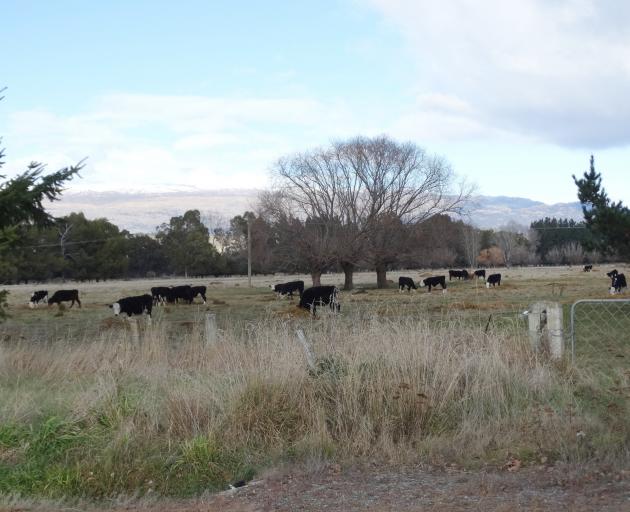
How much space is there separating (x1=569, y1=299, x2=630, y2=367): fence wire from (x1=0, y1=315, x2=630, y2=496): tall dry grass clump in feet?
4.97

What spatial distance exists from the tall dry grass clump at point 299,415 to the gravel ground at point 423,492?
380 millimetres

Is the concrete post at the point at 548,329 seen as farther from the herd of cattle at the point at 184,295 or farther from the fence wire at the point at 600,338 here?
the herd of cattle at the point at 184,295

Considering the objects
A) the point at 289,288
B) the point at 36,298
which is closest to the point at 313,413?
the point at 36,298

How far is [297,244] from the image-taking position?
55.3 metres

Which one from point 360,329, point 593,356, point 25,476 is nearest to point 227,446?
point 25,476

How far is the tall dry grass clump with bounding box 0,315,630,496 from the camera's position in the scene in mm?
6398

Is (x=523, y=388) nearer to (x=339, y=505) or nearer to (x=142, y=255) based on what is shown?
(x=339, y=505)

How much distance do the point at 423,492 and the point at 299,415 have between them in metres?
1.95

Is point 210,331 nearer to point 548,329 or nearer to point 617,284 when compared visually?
point 548,329

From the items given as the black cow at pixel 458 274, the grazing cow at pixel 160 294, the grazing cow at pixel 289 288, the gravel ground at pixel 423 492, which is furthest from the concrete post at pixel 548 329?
the black cow at pixel 458 274

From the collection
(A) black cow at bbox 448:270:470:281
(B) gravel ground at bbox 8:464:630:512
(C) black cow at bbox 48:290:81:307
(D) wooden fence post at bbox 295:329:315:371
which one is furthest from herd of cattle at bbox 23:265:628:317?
(B) gravel ground at bbox 8:464:630:512

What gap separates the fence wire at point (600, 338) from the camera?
10.1 m

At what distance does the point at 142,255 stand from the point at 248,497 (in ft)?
337

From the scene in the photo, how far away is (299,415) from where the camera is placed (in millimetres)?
7145
